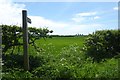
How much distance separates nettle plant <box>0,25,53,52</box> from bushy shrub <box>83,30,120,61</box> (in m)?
2.70

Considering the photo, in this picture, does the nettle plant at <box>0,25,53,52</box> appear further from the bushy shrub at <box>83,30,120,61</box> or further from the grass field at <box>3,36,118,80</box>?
the bushy shrub at <box>83,30,120,61</box>

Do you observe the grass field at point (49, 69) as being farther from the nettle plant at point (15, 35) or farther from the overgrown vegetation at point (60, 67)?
the nettle plant at point (15, 35)

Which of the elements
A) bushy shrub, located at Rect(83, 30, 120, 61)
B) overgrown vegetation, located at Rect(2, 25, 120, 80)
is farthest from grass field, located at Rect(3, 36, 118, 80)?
bushy shrub, located at Rect(83, 30, 120, 61)

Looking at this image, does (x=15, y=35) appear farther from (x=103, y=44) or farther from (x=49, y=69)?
(x=103, y=44)

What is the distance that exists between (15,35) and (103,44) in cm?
425

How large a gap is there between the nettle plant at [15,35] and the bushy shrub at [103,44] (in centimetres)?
270

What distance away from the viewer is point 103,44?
15.4m

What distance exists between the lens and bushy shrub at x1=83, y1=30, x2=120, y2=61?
15000 millimetres

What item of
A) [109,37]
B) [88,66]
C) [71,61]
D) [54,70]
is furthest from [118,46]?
[54,70]

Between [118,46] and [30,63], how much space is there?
208 inches

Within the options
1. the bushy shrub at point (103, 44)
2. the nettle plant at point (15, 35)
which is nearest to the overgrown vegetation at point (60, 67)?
the bushy shrub at point (103, 44)

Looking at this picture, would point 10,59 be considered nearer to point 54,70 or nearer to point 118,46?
point 54,70

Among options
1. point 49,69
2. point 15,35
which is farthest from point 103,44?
point 49,69

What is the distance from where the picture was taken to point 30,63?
11938mm
